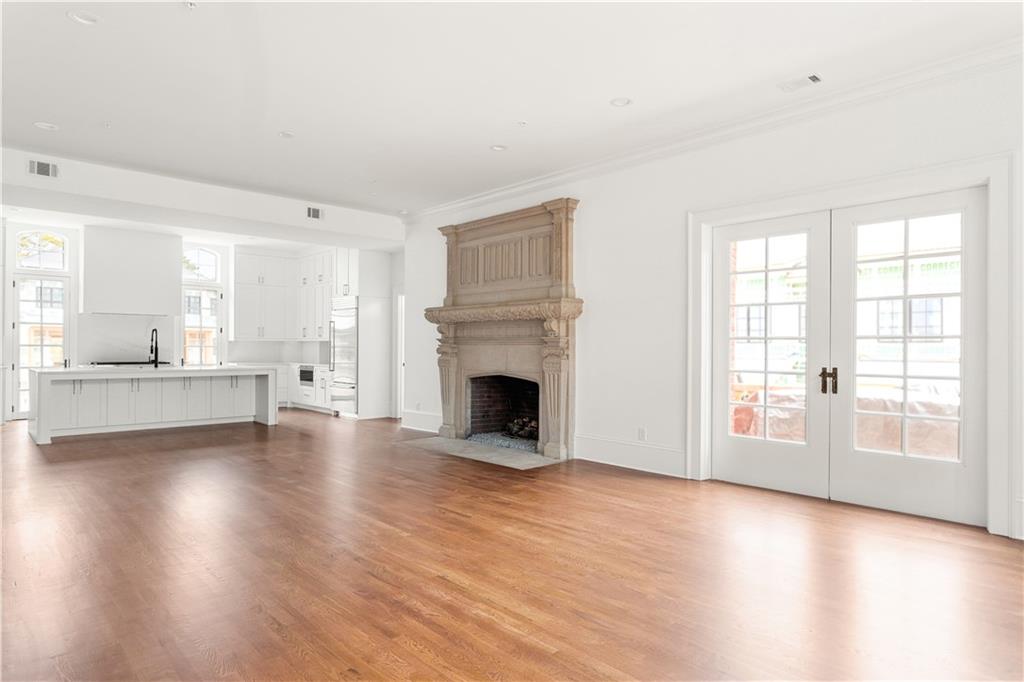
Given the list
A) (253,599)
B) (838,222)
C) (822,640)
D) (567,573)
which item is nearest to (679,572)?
(567,573)

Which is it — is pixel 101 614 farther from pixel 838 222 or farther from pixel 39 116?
pixel 838 222

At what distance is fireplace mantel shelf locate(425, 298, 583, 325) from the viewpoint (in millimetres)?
6227

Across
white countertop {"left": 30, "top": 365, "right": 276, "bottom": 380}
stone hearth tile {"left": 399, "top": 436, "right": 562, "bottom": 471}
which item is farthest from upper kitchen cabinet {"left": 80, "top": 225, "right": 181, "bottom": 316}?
stone hearth tile {"left": 399, "top": 436, "right": 562, "bottom": 471}

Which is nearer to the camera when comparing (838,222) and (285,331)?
(838,222)

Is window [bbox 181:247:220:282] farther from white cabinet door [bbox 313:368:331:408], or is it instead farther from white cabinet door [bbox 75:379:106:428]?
white cabinet door [bbox 75:379:106:428]

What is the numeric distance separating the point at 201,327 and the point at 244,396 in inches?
98.1

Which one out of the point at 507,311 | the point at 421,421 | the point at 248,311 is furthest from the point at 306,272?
the point at 507,311

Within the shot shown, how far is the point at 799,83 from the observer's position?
4266 mm

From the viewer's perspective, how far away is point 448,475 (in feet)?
18.0

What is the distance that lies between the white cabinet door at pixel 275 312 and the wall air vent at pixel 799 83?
30.8 feet

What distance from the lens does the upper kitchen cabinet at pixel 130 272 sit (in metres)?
8.91

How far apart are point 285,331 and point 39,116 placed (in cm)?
667

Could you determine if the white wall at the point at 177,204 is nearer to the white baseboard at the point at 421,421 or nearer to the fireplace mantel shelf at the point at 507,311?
the fireplace mantel shelf at the point at 507,311

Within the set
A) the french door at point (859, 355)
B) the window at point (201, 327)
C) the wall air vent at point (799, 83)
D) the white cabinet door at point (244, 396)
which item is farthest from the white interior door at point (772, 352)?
the window at point (201, 327)
